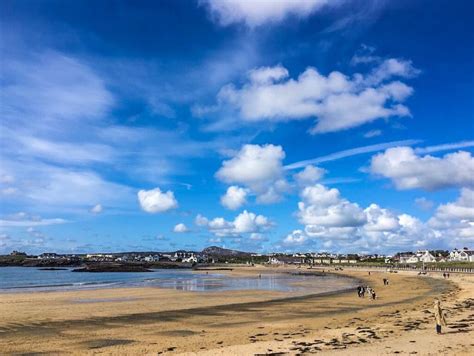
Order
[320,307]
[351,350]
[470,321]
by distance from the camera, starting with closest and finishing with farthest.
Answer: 1. [351,350]
2. [470,321]
3. [320,307]

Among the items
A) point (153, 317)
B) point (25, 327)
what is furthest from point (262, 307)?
point (25, 327)

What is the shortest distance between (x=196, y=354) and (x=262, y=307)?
1803 cm

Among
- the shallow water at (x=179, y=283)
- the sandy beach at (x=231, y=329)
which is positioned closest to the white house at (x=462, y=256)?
the shallow water at (x=179, y=283)

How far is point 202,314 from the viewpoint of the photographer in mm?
30703

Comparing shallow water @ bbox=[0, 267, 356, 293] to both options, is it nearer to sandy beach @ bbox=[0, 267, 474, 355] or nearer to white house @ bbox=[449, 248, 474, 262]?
sandy beach @ bbox=[0, 267, 474, 355]

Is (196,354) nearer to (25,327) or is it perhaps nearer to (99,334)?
(99,334)

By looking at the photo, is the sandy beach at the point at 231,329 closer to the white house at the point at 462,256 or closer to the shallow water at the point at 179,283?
the shallow water at the point at 179,283

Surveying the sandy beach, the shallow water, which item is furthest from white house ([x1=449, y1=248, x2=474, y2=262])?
the sandy beach

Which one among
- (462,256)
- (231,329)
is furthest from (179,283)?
(462,256)

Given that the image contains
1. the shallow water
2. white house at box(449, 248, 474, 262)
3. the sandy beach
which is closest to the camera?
the sandy beach

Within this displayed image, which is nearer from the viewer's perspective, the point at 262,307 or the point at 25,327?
the point at 25,327

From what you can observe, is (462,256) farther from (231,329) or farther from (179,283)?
(231,329)

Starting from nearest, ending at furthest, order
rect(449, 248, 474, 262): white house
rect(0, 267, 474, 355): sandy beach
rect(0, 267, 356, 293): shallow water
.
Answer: rect(0, 267, 474, 355): sandy beach, rect(0, 267, 356, 293): shallow water, rect(449, 248, 474, 262): white house

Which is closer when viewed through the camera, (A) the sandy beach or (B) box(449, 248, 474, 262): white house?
(A) the sandy beach
